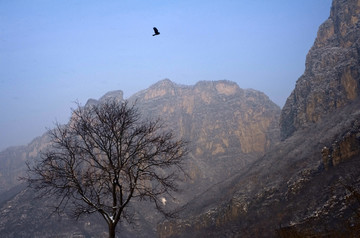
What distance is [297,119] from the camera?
112 meters

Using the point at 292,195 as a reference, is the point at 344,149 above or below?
above

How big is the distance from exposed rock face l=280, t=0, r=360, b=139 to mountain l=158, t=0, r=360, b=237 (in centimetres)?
30

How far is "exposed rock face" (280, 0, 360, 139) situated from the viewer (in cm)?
9388

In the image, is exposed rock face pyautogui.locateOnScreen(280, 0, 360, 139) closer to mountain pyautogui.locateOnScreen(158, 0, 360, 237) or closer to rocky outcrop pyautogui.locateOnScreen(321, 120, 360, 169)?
mountain pyautogui.locateOnScreen(158, 0, 360, 237)

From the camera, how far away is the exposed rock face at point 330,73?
9388 cm

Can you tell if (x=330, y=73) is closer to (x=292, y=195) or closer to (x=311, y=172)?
(x=311, y=172)

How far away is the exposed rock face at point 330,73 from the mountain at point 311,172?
30cm

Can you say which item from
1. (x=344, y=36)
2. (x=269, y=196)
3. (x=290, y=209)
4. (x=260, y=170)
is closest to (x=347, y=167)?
(x=290, y=209)

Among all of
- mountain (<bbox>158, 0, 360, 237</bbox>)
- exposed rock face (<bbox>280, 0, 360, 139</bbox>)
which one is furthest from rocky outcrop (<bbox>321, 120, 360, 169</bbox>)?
exposed rock face (<bbox>280, 0, 360, 139</bbox>)

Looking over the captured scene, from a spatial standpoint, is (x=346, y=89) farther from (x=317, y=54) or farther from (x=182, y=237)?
(x=182, y=237)

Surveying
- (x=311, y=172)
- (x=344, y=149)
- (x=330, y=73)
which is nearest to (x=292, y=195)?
(x=311, y=172)

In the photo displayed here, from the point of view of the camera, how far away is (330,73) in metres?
102

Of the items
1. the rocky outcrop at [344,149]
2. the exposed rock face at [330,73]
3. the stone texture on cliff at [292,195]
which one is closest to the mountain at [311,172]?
the stone texture on cliff at [292,195]

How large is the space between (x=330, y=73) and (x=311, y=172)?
5715 centimetres
